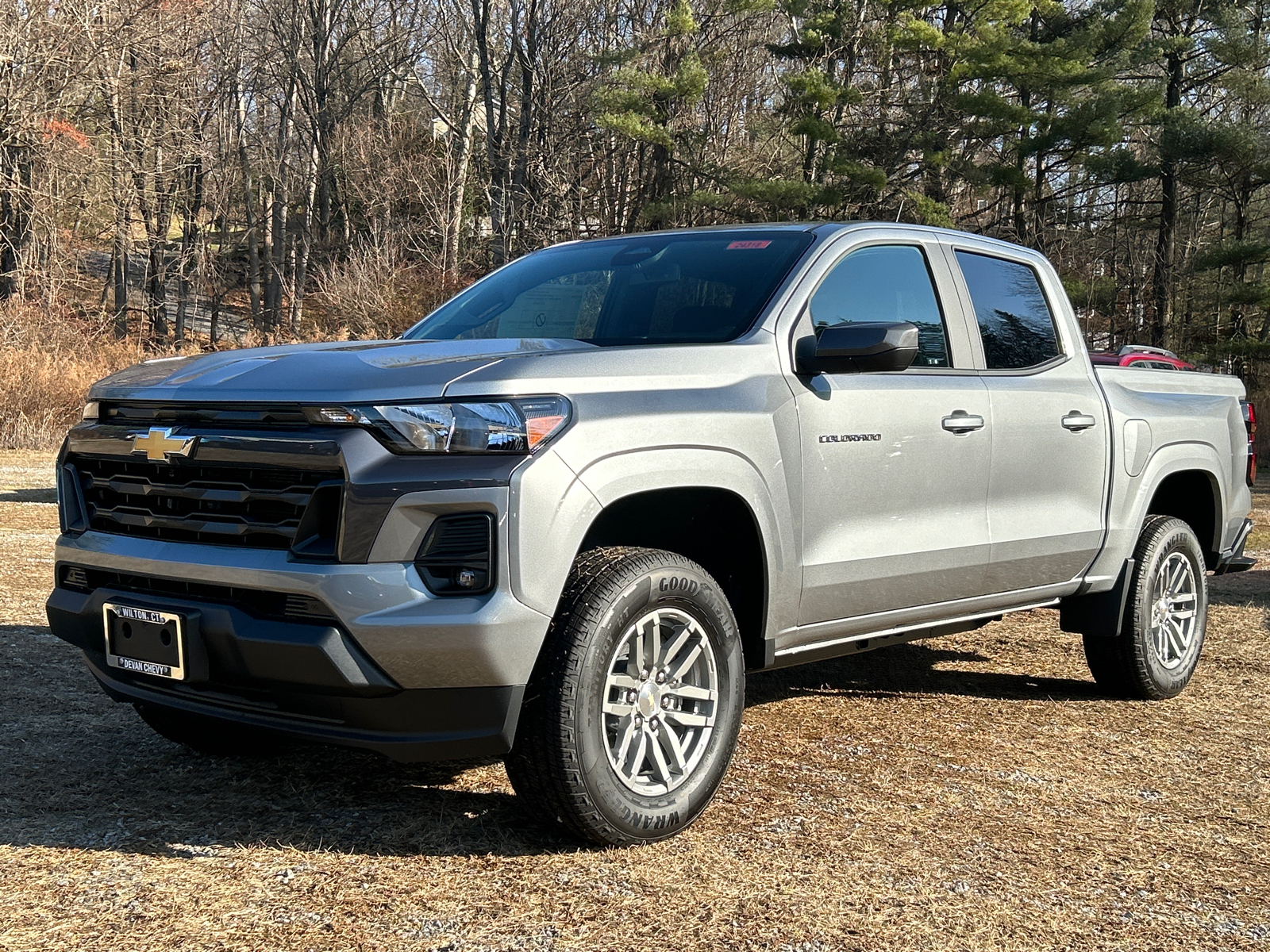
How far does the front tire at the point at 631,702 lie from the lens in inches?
134

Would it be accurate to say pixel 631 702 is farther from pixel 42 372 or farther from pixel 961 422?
pixel 42 372

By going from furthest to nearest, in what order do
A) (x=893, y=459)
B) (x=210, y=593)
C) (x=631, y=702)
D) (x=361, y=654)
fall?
(x=893, y=459) < (x=631, y=702) < (x=210, y=593) < (x=361, y=654)

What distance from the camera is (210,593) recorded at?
11.2 feet

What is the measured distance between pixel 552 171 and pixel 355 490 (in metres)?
32.9

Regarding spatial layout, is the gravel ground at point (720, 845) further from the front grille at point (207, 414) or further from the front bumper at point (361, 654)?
the front grille at point (207, 414)

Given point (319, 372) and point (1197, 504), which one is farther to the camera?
point (1197, 504)

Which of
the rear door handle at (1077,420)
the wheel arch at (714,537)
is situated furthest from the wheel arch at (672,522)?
the rear door handle at (1077,420)

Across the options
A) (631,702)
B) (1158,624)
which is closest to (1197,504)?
(1158,624)

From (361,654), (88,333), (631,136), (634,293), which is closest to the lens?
(361,654)

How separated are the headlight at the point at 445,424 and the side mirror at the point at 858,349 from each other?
1.23 meters

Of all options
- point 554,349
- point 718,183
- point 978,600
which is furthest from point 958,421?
point 718,183

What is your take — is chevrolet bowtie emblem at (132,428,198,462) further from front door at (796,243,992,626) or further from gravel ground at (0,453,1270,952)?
front door at (796,243,992,626)

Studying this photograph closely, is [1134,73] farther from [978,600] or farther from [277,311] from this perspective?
[978,600]

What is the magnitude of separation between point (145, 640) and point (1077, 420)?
12.4 ft
